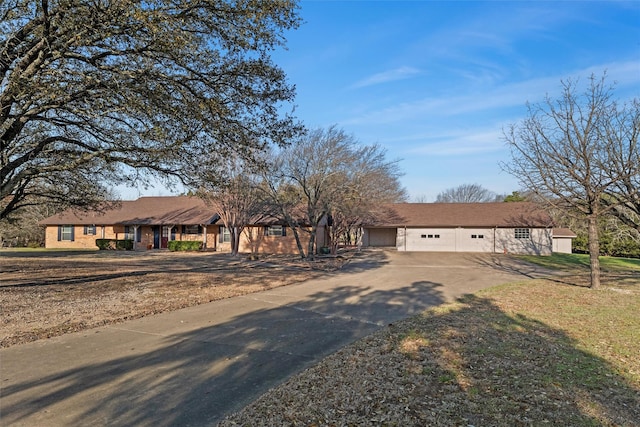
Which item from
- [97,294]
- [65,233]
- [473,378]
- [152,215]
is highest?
[152,215]

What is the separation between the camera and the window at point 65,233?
113 feet

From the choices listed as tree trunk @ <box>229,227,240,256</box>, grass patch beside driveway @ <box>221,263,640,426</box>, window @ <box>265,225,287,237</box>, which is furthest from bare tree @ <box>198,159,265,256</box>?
grass patch beside driveway @ <box>221,263,640,426</box>

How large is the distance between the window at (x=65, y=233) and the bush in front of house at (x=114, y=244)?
13.9ft

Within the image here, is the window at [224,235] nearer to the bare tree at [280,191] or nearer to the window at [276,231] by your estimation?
the window at [276,231]

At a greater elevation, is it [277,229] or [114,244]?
[277,229]

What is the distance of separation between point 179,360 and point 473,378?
384 cm

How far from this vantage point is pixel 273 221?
30.2 metres

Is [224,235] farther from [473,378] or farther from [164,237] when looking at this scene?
[473,378]

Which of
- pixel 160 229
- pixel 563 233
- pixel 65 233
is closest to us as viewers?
pixel 160 229

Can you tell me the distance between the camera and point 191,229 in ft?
107

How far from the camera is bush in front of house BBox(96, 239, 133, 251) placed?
31812mm

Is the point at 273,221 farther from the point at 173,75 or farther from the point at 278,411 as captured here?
the point at 278,411

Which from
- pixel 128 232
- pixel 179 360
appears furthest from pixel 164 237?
pixel 179 360

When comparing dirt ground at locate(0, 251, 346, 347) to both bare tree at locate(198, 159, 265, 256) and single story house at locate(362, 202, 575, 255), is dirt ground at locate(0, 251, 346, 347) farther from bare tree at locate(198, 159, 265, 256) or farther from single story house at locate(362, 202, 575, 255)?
single story house at locate(362, 202, 575, 255)
